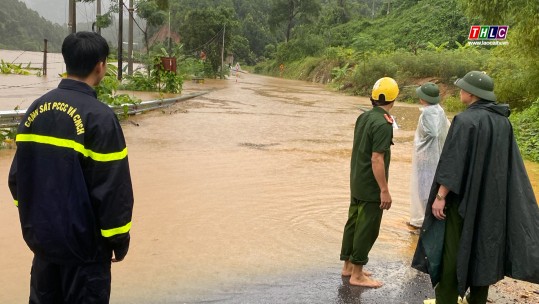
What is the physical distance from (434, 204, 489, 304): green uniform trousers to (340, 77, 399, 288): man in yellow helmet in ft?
2.32

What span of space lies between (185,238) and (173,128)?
8604mm

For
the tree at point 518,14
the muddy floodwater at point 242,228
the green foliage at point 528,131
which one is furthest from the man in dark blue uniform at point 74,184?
the tree at point 518,14

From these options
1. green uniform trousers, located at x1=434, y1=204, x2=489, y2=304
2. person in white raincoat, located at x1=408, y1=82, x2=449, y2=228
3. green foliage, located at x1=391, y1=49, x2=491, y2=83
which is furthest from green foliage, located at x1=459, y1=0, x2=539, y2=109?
green foliage, located at x1=391, y1=49, x2=491, y2=83

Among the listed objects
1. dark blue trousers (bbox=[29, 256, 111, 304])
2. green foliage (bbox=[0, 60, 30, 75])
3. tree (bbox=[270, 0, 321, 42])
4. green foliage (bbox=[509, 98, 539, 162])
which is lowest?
green foliage (bbox=[0, 60, 30, 75])

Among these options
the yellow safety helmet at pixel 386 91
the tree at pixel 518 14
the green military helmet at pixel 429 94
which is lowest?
the green military helmet at pixel 429 94

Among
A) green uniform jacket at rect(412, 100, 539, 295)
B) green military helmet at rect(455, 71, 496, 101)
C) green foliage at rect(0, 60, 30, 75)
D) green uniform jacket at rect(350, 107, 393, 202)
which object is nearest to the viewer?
green uniform jacket at rect(412, 100, 539, 295)

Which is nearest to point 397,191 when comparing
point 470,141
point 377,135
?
point 377,135

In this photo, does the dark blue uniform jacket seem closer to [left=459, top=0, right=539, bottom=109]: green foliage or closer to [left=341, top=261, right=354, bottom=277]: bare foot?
[left=341, top=261, right=354, bottom=277]: bare foot

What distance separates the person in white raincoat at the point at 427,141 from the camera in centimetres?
571

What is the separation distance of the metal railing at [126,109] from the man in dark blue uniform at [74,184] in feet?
21.8

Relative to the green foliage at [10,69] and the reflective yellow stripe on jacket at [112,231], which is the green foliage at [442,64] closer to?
the green foliage at [10,69]

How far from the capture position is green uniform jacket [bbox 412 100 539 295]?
352 cm

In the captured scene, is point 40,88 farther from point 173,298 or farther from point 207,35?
point 207,35

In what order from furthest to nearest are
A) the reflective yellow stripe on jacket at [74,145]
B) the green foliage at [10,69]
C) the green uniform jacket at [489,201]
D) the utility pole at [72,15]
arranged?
the green foliage at [10,69]
the utility pole at [72,15]
the green uniform jacket at [489,201]
the reflective yellow stripe on jacket at [74,145]
